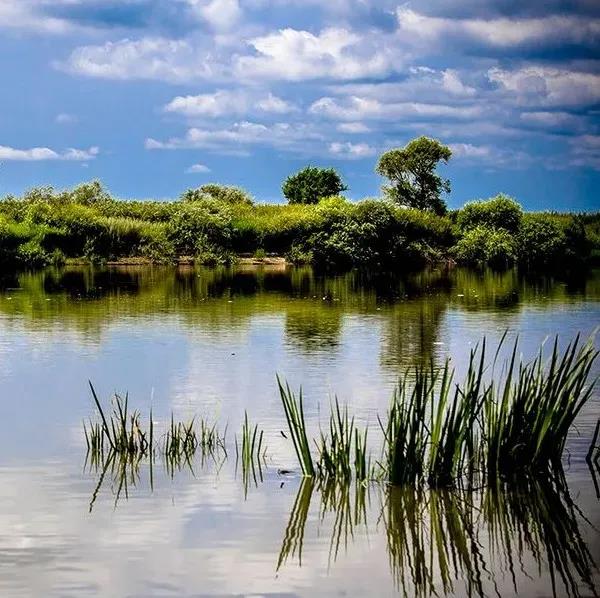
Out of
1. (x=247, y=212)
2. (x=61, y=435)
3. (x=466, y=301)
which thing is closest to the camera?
(x=61, y=435)

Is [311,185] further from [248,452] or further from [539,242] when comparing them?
[248,452]

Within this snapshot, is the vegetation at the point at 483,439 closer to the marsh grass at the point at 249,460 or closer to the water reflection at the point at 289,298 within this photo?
the marsh grass at the point at 249,460

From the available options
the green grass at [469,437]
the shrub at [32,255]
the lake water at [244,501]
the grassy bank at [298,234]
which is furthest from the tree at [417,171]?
the green grass at [469,437]

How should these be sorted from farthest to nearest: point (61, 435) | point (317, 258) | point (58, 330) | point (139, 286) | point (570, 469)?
point (317, 258)
point (139, 286)
point (58, 330)
point (61, 435)
point (570, 469)

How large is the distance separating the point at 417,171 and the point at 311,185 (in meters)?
12.2

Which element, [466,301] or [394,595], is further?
[466,301]

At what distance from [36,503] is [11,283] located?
73.6 feet

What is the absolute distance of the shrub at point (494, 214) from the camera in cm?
4316

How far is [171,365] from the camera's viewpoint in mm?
14305

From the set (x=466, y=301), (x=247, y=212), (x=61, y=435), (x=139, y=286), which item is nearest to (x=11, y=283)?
(x=139, y=286)

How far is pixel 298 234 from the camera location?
4159 cm

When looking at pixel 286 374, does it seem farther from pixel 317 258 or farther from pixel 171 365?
pixel 317 258

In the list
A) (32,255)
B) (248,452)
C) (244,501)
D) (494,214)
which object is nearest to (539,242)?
(494,214)

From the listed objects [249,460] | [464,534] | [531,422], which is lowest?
[464,534]
